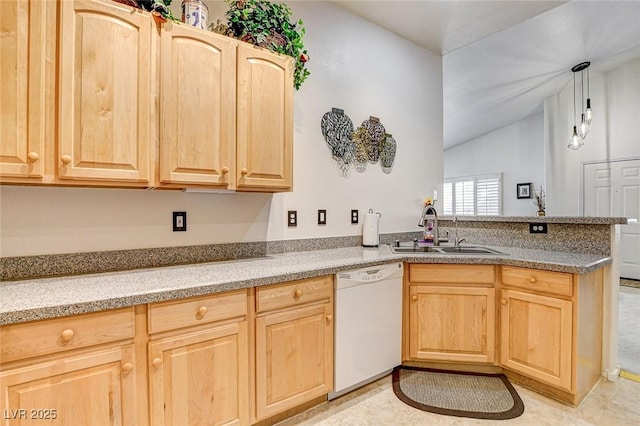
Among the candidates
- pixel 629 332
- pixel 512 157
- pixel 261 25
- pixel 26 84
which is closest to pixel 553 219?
pixel 629 332

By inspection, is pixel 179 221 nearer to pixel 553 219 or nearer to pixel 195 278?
pixel 195 278

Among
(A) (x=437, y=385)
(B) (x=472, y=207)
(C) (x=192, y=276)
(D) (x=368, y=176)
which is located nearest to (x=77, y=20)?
(C) (x=192, y=276)

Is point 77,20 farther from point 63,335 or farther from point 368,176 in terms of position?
point 368,176

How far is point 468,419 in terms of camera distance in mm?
1944

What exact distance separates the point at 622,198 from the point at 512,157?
2366 millimetres

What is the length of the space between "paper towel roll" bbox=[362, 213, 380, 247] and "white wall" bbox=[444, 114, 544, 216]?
5.93 m

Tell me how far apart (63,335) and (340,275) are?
1332mm

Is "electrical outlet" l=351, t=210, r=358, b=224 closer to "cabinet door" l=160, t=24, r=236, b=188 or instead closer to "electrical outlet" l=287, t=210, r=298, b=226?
"electrical outlet" l=287, t=210, r=298, b=226

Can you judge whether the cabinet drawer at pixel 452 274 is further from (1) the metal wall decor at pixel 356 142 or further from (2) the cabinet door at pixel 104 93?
(2) the cabinet door at pixel 104 93

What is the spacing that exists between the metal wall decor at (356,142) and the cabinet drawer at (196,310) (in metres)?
1.51

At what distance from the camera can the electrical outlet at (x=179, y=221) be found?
6.64 feet

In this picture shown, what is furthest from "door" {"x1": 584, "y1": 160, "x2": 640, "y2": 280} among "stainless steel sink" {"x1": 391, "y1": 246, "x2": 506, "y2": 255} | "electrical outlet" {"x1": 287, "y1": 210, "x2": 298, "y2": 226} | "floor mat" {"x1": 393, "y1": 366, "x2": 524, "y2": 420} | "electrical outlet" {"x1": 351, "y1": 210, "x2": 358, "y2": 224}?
"electrical outlet" {"x1": 287, "y1": 210, "x2": 298, "y2": 226}

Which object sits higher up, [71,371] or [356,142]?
[356,142]

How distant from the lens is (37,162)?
141 centimetres
